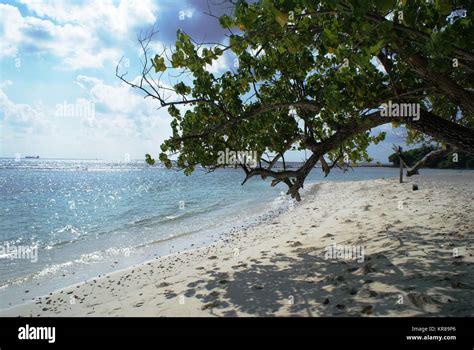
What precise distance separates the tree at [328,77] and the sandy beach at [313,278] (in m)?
2.48

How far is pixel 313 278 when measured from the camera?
7.86 meters

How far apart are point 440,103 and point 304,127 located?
4.62 metres

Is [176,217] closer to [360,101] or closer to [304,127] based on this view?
[304,127]

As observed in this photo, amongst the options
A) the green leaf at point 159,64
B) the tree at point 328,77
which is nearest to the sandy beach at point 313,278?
the tree at point 328,77

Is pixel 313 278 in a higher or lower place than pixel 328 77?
lower

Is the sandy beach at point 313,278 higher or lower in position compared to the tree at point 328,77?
lower

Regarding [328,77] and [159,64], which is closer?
[159,64]

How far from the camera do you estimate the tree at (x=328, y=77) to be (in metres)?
4.51

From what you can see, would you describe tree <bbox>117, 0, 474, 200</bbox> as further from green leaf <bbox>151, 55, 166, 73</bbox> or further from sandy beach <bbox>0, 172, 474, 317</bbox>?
sandy beach <bbox>0, 172, 474, 317</bbox>

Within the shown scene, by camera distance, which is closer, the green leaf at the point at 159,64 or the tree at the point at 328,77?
the tree at the point at 328,77

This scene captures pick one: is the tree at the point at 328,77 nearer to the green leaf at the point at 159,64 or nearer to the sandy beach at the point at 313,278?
the green leaf at the point at 159,64

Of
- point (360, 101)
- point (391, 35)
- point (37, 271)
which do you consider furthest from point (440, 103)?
point (37, 271)

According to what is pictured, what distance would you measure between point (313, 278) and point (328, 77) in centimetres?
541
